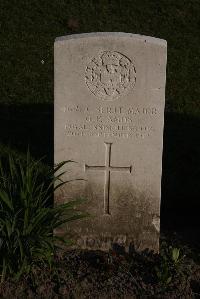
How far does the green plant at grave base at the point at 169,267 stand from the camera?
4457 millimetres

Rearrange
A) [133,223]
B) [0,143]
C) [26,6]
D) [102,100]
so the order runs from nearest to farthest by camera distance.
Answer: [102,100] → [133,223] → [0,143] → [26,6]

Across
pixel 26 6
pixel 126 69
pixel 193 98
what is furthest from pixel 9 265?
pixel 26 6

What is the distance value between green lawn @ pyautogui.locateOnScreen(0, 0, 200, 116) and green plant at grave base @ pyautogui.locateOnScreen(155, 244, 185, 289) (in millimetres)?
3237

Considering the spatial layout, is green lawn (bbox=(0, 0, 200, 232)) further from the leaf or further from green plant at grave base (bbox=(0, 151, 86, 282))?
green plant at grave base (bbox=(0, 151, 86, 282))

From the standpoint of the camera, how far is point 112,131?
470cm

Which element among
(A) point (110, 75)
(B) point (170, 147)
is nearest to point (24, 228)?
(A) point (110, 75)

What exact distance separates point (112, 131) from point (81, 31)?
5424mm

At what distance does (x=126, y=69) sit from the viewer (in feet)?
14.9

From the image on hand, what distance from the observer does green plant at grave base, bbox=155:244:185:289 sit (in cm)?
446

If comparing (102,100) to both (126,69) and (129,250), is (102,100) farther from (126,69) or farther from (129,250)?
(129,250)

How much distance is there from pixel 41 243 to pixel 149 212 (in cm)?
101

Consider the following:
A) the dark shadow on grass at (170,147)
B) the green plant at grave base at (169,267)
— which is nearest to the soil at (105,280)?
the green plant at grave base at (169,267)

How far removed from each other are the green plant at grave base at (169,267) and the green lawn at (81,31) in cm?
324

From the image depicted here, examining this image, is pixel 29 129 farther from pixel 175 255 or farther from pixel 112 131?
pixel 175 255
